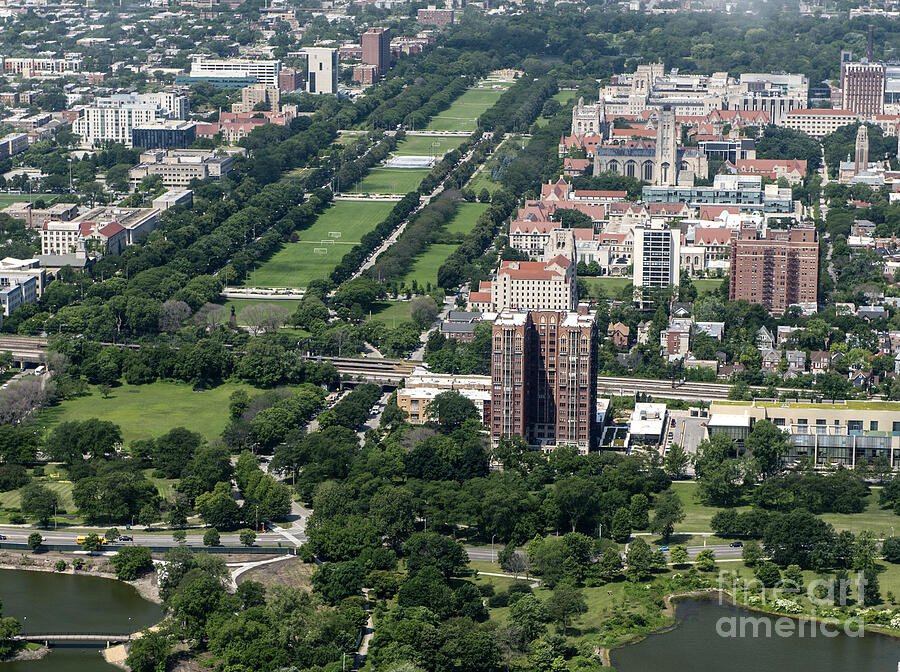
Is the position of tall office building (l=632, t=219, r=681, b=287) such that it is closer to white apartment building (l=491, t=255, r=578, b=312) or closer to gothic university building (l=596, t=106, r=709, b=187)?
white apartment building (l=491, t=255, r=578, b=312)

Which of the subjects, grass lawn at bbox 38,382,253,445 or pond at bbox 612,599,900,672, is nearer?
pond at bbox 612,599,900,672

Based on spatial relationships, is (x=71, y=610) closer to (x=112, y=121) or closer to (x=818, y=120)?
(x=112, y=121)

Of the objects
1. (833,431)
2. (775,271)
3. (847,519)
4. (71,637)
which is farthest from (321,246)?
(71,637)

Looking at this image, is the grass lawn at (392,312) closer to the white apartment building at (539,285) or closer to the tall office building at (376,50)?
the white apartment building at (539,285)

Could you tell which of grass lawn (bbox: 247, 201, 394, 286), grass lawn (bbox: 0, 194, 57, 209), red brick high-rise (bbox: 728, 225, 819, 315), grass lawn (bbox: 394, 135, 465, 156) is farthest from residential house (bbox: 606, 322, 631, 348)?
grass lawn (bbox: 394, 135, 465, 156)

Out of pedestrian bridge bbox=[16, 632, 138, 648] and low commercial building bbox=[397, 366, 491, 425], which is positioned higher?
low commercial building bbox=[397, 366, 491, 425]

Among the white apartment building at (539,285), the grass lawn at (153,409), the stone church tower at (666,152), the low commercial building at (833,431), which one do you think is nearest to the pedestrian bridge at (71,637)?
the grass lawn at (153,409)
